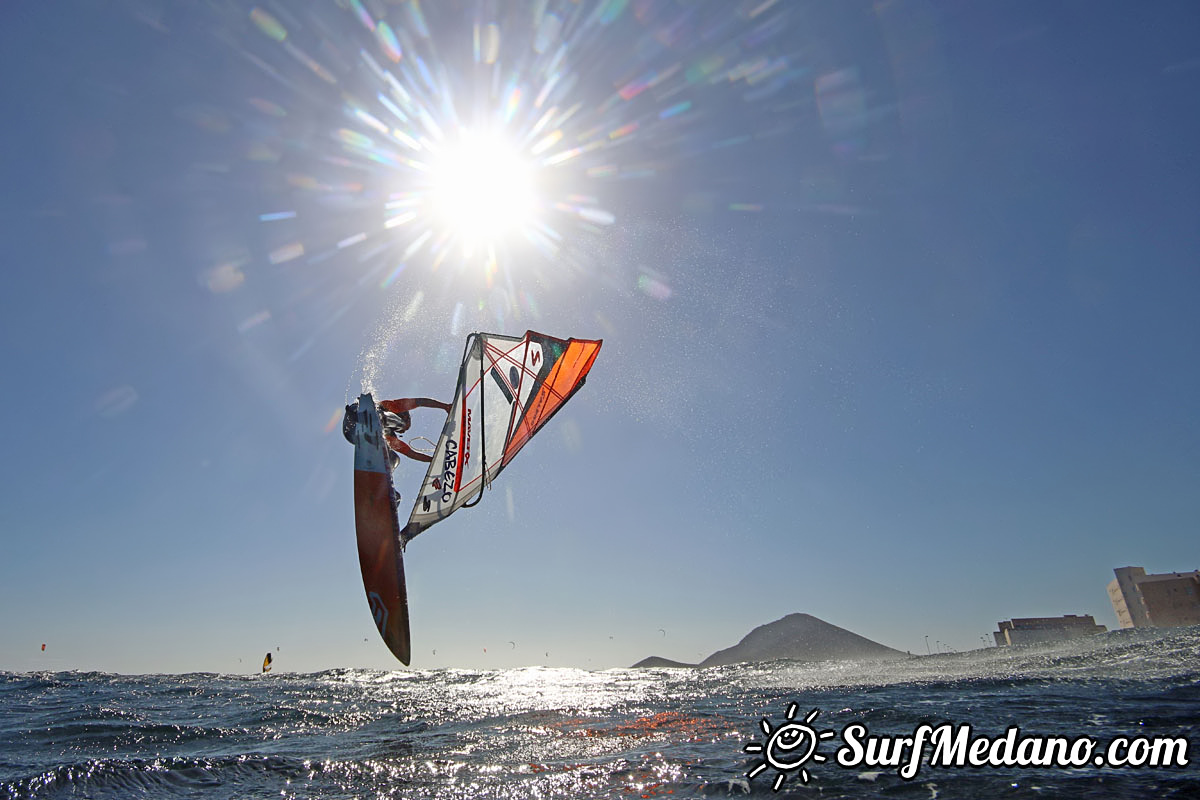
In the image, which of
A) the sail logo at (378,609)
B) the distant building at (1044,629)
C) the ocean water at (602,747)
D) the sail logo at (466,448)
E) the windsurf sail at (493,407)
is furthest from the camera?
the distant building at (1044,629)

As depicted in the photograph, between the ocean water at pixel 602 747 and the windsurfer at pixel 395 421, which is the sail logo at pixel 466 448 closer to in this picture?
the windsurfer at pixel 395 421

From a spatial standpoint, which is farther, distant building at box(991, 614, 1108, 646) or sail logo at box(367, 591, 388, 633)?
distant building at box(991, 614, 1108, 646)

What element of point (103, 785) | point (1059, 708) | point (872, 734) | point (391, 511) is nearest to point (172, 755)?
point (103, 785)

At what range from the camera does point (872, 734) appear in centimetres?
1132

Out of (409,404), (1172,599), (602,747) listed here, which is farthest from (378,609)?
(1172,599)

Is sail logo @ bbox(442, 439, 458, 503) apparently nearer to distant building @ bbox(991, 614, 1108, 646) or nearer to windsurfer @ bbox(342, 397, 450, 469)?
windsurfer @ bbox(342, 397, 450, 469)

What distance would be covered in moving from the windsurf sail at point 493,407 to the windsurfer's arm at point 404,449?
1.64 feet

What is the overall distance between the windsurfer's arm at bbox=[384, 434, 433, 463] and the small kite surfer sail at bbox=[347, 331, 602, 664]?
2.13ft

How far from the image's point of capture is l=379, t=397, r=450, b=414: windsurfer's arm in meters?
12.3

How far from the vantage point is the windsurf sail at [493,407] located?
38.3 ft

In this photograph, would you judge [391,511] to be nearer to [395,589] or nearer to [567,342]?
[395,589]

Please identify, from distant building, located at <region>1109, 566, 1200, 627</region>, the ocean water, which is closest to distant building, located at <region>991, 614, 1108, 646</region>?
distant building, located at <region>1109, 566, 1200, 627</region>

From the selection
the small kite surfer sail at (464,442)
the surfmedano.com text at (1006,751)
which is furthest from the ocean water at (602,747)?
the small kite surfer sail at (464,442)

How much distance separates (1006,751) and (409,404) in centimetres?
1329
